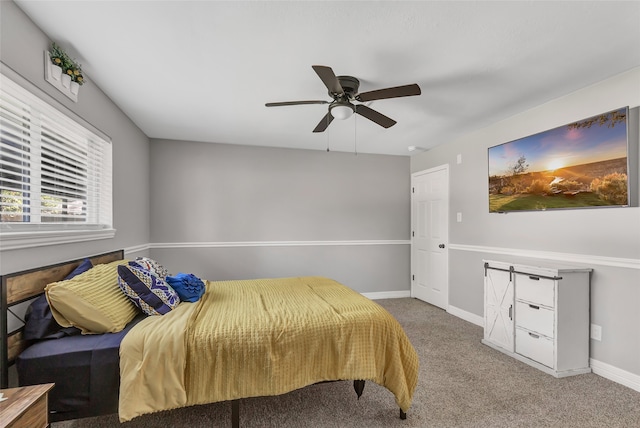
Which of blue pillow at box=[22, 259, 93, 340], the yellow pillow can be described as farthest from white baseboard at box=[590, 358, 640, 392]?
blue pillow at box=[22, 259, 93, 340]

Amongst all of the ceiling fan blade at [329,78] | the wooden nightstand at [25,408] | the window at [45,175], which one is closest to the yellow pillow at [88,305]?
the window at [45,175]

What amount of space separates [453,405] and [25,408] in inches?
89.5

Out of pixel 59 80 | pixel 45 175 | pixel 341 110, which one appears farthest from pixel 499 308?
pixel 59 80

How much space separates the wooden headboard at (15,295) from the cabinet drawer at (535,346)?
359 centimetres

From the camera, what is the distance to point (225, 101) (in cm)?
284

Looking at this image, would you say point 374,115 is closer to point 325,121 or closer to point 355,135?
point 325,121

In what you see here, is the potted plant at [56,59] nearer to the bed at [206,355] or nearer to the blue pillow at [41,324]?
the bed at [206,355]

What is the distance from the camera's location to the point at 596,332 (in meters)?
2.46

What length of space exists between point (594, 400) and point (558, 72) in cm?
241

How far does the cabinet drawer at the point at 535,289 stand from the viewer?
96.7 inches

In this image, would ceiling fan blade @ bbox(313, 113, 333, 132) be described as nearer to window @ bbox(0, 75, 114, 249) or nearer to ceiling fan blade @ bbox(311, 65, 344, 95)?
ceiling fan blade @ bbox(311, 65, 344, 95)

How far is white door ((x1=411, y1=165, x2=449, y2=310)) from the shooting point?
166 inches

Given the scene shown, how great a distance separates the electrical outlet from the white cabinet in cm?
5

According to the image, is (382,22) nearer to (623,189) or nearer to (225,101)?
(225,101)
